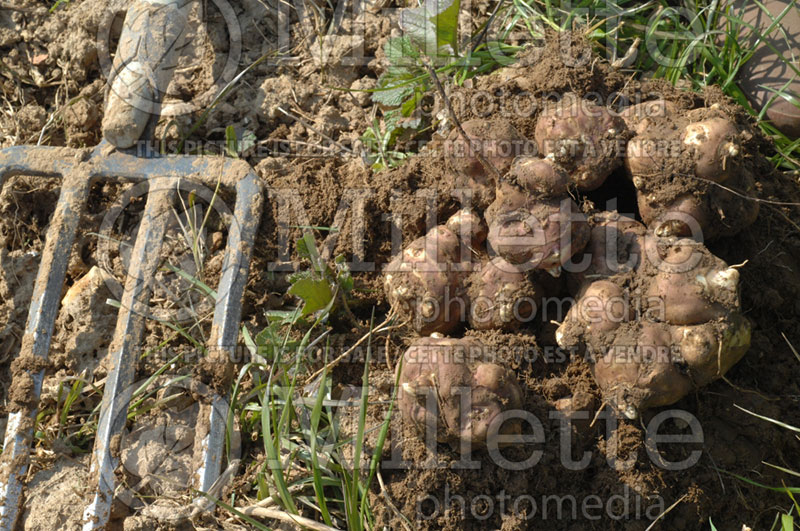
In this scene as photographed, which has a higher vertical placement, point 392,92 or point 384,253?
point 392,92

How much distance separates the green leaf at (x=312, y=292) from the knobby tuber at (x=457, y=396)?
1.28ft

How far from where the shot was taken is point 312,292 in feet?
6.45

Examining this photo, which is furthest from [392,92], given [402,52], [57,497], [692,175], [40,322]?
[57,497]

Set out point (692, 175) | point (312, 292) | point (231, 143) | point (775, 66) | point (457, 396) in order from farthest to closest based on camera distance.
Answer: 1. point (231, 143)
2. point (775, 66)
3. point (312, 292)
4. point (692, 175)
5. point (457, 396)

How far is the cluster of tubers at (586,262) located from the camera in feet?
5.33

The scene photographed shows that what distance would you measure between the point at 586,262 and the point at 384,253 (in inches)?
23.5

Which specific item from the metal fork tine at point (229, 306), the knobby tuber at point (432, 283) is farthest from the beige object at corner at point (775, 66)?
the metal fork tine at point (229, 306)

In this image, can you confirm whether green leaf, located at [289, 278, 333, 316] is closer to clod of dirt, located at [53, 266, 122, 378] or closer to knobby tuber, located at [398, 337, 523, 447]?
knobby tuber, located at [398, 337, 523, 447]

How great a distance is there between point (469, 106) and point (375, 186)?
36cm

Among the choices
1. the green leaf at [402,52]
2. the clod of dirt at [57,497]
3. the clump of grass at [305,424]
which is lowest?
the clod of dirt at [57,497]

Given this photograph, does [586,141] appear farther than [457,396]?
Yes

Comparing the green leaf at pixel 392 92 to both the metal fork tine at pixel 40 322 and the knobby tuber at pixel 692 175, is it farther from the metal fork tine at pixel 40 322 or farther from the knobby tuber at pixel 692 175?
the metal fork tine at pixel 40 322

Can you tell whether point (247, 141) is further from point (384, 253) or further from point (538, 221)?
point (538, 221)

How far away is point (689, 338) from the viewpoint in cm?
161
